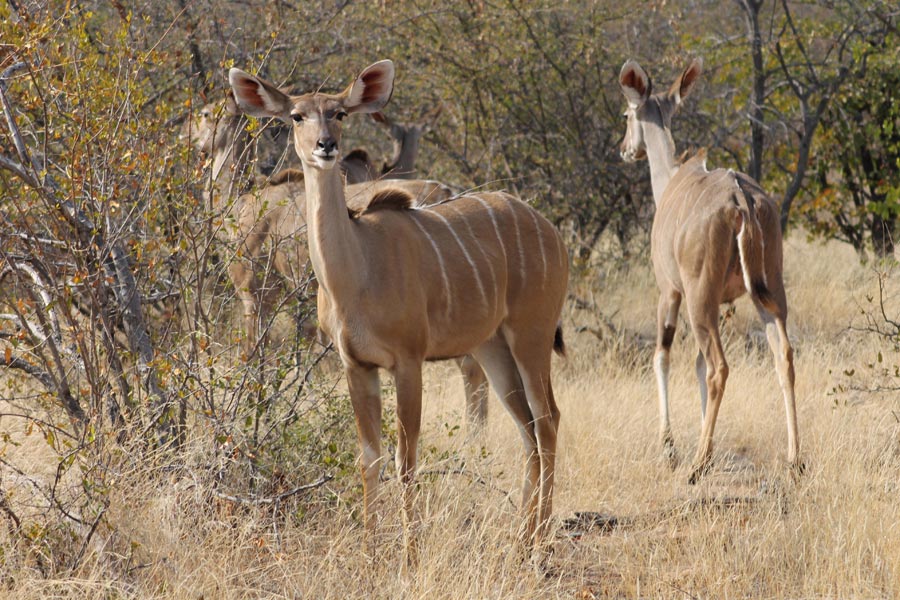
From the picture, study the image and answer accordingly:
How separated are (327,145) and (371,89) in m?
0.43

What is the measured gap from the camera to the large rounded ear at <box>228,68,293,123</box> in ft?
12.0

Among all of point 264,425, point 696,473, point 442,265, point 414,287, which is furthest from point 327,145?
point 696,473

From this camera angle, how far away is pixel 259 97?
3727 mm

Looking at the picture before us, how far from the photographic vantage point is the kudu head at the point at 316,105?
3.52 metres

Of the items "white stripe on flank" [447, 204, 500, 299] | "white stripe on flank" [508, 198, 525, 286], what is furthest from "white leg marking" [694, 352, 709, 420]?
"white stripe on flank" [447, 204, 500, 299]

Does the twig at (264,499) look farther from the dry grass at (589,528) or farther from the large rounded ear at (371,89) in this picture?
the large rounded ear at (371,89)

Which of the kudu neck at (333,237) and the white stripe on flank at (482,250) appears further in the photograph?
the white stripe on flank at (482,250)

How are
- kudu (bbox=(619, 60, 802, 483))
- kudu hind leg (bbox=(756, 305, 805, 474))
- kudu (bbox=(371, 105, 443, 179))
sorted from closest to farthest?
kudu hind leg (bbox=(756, 305, 805, 474)) < kudu (bbox=(619, 60, 802, 483)) < kudu (bbox=(371, 105, 443, 179))

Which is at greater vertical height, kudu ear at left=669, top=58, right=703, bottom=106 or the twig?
kudu ear at left=669, top=58, right=703, bottom=106

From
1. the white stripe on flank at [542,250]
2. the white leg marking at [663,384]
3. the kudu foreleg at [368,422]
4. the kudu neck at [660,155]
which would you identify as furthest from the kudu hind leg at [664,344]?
the kudu foreleg at [368,422]

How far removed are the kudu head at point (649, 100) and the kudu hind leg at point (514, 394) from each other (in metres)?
2.41

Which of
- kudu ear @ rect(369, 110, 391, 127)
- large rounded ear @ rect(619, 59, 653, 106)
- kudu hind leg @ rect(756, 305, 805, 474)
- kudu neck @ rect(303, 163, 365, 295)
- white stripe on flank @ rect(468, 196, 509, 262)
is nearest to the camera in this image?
kudu neck @ rect(303, 163, 365, 295)

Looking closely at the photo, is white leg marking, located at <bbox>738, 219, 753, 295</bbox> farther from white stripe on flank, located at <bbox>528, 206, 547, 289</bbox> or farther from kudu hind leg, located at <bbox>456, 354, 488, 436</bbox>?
kudu hind leg, located at <bbox>456, 354, 488, 436</bbox>

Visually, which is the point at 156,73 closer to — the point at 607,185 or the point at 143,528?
the point at 607,185
